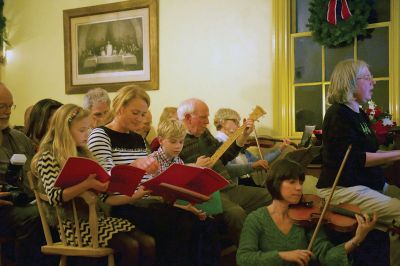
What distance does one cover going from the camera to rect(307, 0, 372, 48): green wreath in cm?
403

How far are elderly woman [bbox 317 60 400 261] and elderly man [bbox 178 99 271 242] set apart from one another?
2.04 ft

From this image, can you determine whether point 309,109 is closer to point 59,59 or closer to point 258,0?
point 258,0

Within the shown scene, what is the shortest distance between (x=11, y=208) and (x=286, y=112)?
2592 millimetres

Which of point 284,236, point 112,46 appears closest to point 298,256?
point 284,236

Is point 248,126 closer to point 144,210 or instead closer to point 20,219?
point 144,210

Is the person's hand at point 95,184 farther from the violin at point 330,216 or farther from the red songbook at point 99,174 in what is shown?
the violin at point 330,216

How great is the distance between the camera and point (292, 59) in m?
4.46

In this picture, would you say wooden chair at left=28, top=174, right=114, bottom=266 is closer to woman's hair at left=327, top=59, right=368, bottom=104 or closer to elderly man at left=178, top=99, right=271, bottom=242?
elderly man at left=178, top=99, right=271, bottom=242

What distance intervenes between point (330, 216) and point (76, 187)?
1099 mm

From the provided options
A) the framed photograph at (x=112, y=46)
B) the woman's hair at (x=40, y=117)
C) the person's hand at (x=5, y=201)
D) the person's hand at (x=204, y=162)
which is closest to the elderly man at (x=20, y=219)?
the person's hand at (x=5, y=201)

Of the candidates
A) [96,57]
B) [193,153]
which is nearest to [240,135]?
[193,153]

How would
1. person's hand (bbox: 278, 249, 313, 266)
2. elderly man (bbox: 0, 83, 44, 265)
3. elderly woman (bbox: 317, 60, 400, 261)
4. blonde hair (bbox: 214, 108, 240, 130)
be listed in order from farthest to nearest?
blonde hair (bbox: 214, 108, 240, 130) < elderly man (bbox: 0, 83, 44, 265) < elderly woman (bbox: 317, 60, 400, 261) < person's hand (bbox: 278, 249, 313, 266)

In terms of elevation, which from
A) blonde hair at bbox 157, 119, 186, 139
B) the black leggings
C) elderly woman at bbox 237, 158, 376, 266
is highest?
blonde hair at bbox 157, 119, 186, 139

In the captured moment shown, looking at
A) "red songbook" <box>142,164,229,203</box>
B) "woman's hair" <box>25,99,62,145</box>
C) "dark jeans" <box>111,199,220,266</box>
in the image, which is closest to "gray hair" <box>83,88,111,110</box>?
"woman's hair" <box>25,99,62,145</box>
